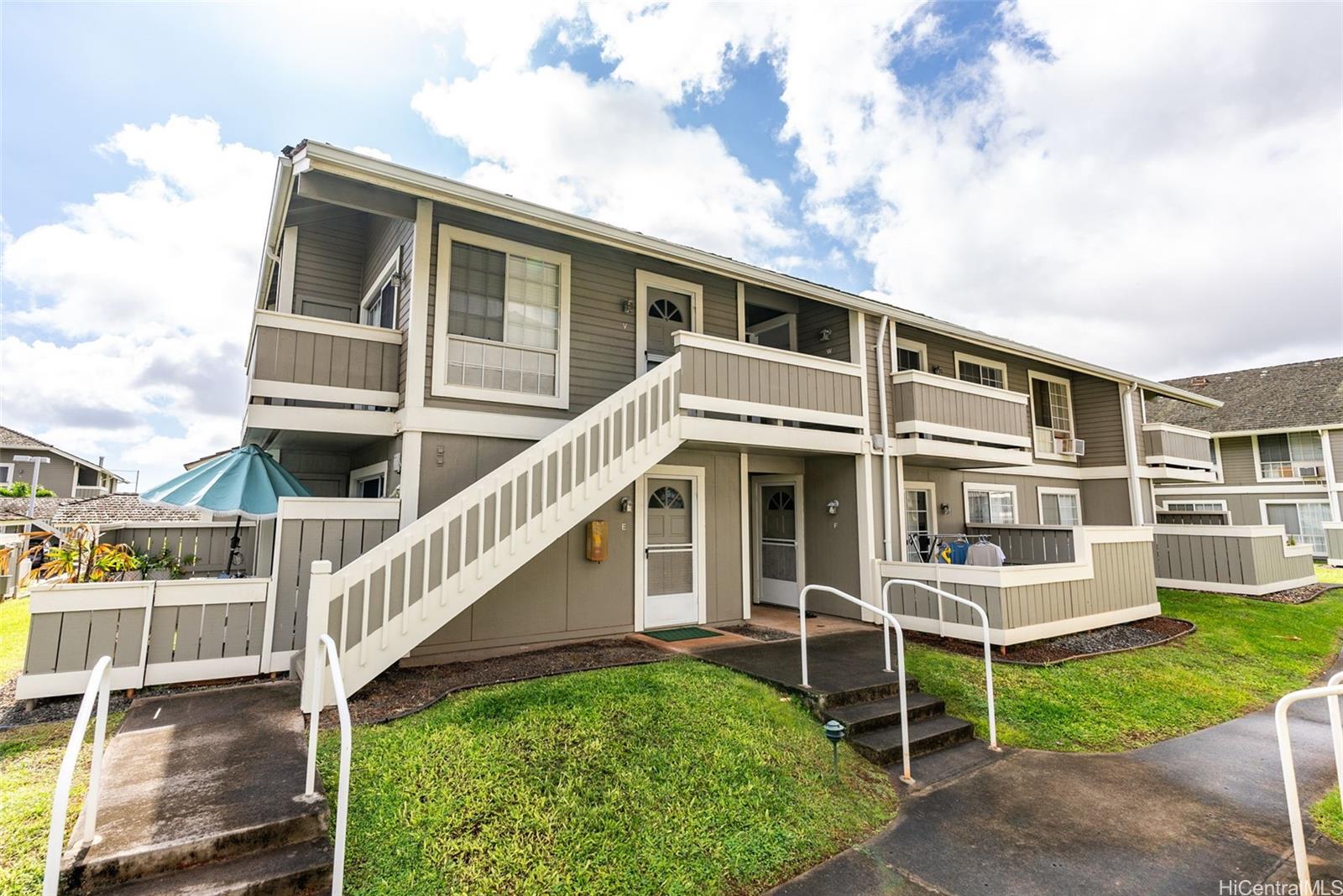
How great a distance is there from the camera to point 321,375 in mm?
6590

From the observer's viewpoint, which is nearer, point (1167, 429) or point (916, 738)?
point (916, 738)

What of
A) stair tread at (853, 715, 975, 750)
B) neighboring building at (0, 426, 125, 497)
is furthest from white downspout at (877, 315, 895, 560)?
neighboring building at (0, 426, 125, 497)

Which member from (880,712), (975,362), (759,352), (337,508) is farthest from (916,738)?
(975,362)

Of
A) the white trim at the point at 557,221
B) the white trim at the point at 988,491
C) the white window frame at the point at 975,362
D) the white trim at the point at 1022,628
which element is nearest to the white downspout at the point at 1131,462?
the white trim at the point at 988,491

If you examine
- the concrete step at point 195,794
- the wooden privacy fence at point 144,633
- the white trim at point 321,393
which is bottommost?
the concrete step at point 195,794

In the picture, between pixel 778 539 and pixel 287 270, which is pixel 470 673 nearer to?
pixel 778 539

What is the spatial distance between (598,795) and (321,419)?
5.39 meters

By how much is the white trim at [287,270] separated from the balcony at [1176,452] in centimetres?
1914

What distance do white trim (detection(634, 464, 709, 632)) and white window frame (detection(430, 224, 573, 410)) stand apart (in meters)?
1.70

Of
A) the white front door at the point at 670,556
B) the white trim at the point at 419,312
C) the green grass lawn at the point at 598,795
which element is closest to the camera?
the green grass lawn at the point at 598,795

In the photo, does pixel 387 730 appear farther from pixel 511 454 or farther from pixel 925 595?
pixel 925 595

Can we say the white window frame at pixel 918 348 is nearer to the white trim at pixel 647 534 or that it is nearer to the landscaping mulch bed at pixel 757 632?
the white trim at pixel 647 534

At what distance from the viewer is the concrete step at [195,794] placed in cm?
266

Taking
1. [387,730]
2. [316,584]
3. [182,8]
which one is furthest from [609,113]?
[387,730]
